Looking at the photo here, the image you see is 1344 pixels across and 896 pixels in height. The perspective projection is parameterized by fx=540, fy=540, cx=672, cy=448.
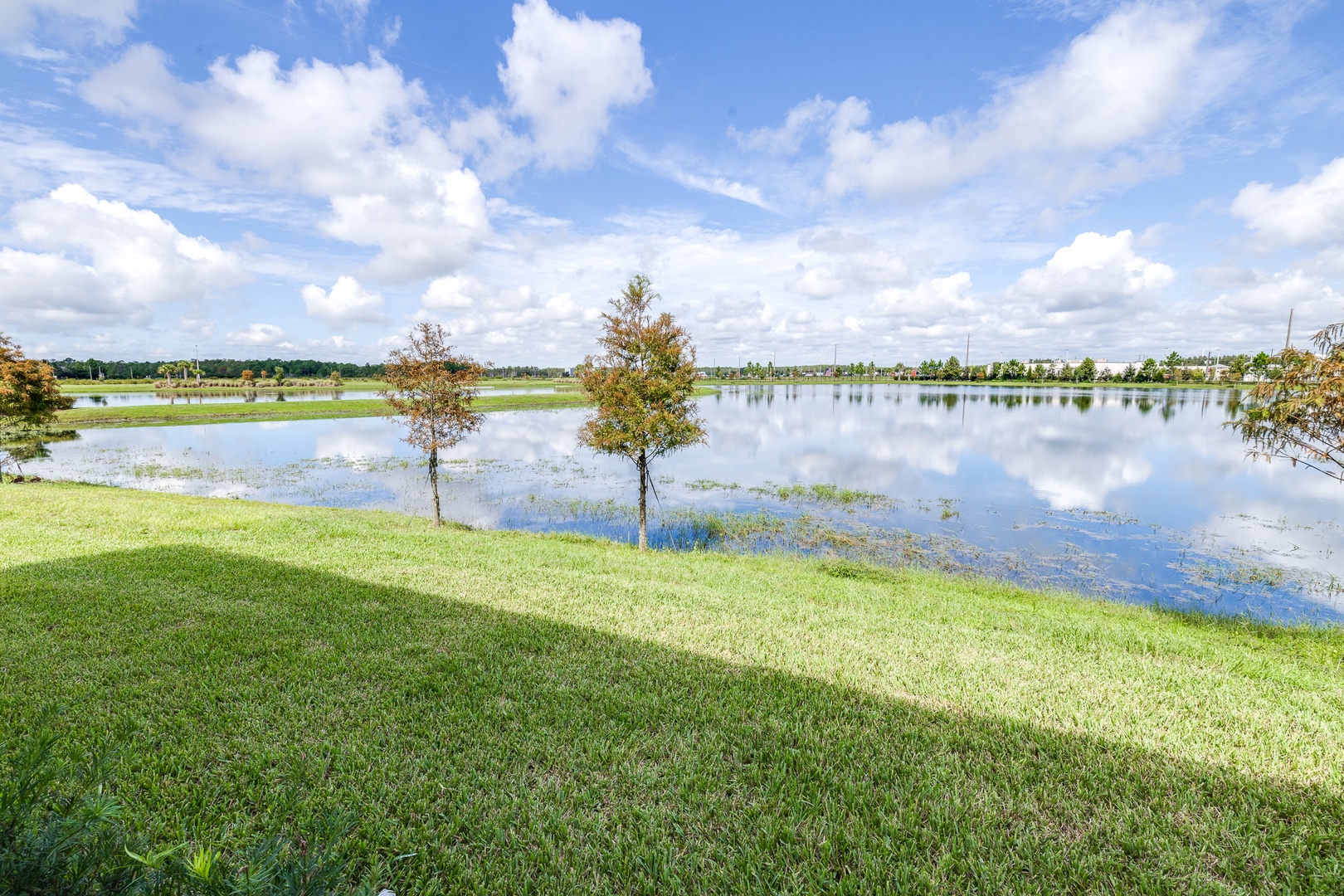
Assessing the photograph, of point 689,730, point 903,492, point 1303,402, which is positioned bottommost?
point 903,492

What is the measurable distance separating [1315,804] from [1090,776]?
148 centimetres

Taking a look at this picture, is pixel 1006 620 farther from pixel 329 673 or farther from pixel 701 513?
pixel 701 513

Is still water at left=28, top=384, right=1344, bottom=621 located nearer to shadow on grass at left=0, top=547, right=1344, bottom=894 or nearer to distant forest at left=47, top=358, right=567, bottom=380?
shadow on grass at left=0, top=547, right=1344, bottom=894

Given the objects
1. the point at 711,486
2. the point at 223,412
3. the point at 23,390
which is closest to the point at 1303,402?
the point at 711,486

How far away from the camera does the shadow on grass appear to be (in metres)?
3.45

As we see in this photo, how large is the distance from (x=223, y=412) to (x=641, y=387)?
62.7m

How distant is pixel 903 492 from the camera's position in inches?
979

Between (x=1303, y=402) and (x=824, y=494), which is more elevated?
(x=1303, y=402)

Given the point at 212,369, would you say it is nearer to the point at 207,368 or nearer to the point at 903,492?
the point at 207,368

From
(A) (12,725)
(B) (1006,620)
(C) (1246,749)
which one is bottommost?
(B) (1006,620)

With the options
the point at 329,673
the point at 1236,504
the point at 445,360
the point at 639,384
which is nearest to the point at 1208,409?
the point at 1236,504

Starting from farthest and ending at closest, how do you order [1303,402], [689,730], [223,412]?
1. [223,412]
2. [1303,402]
3. [689,730]

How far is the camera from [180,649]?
618cm

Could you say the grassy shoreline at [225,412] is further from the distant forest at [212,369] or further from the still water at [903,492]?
the distant forest at [212,369]
